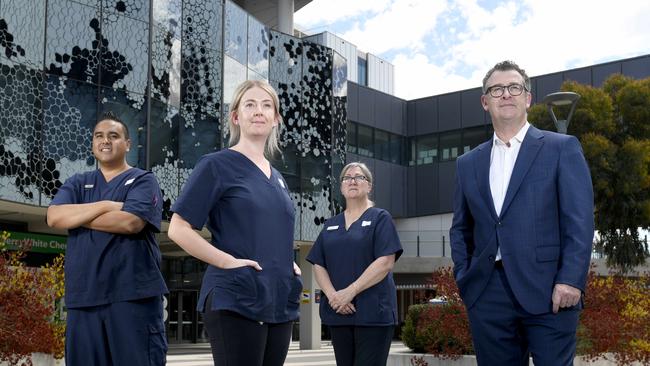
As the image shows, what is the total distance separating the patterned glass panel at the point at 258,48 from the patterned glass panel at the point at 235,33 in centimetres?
35

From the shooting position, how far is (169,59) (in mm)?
21203

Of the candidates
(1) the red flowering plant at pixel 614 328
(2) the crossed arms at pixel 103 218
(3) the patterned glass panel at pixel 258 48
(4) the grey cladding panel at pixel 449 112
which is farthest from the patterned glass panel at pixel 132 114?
(4) the grey cladding panel at pixel 449 112

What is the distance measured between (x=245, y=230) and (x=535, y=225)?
1475 mm

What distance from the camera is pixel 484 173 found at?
4395mm

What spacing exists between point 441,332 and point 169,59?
1235 centimetres

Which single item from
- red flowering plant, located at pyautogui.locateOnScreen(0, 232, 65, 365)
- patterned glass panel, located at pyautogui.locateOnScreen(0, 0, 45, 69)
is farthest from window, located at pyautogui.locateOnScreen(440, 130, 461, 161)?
red flowering plant, located at pyautogui.locateOnScreen(0, 232, 65, 365)

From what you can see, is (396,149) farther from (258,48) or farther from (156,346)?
(156,346)

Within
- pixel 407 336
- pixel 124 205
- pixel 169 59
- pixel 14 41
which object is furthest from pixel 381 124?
pixel 124 205

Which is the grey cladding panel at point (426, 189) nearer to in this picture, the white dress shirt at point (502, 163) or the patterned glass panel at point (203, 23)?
the patterned glass panel at point (203, 23)

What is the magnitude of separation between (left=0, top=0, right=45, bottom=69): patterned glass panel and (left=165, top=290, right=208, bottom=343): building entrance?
16725 millimetres

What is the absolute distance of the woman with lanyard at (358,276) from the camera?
19.2 feet

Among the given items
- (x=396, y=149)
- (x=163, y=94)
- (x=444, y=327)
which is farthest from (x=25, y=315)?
(x=396, y=149)

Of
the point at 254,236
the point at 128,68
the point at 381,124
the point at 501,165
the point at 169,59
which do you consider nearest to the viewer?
the point at 254,236

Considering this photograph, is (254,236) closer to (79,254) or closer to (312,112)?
(79,254)
